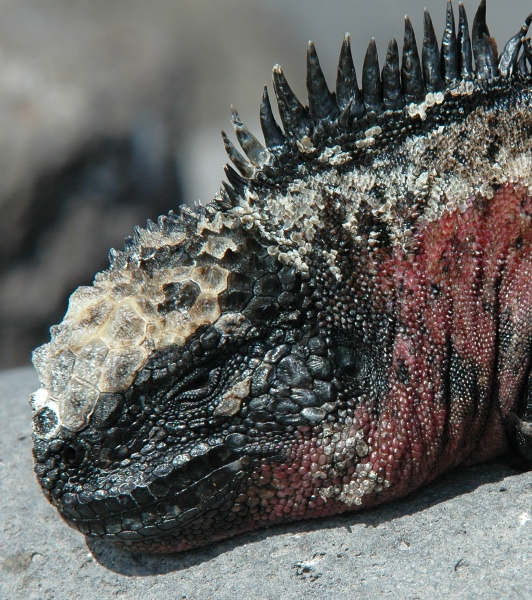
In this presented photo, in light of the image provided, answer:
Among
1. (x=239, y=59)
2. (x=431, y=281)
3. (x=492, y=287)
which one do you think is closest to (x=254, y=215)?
(x=431, y=281)

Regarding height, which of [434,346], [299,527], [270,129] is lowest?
[299,527]

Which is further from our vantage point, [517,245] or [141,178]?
[141,178]

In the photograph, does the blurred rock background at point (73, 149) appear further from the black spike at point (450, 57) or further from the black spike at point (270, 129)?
the black spike at point (450, 57)

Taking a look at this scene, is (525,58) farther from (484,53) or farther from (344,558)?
(344,558)

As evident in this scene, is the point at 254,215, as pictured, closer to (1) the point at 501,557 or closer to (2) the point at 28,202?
(1) the point at 501,557

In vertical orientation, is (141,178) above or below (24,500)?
above

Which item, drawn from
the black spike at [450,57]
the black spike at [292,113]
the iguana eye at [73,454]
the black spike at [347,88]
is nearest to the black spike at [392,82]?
the black spike at [347,88]

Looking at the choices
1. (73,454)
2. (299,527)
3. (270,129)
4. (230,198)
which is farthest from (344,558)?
(270,129)

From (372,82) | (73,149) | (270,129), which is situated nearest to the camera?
(372,82)
